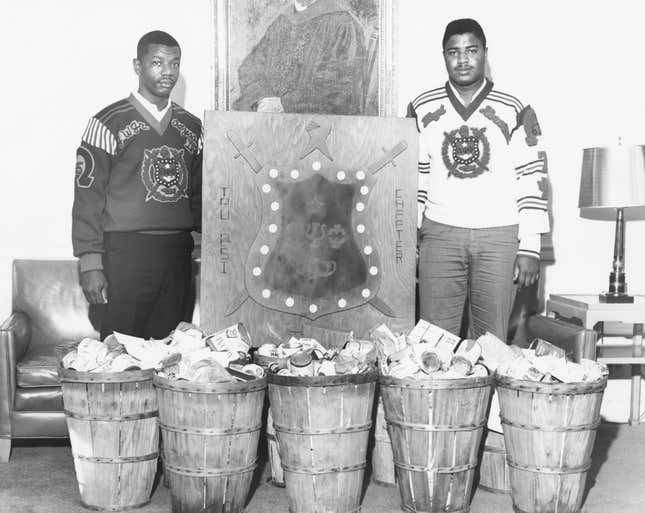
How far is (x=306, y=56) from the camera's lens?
15.5 feet

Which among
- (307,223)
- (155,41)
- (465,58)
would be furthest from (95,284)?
(465,58)

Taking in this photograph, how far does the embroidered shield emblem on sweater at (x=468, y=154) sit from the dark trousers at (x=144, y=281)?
1.22 m

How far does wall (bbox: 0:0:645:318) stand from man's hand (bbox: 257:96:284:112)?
30 centimetres

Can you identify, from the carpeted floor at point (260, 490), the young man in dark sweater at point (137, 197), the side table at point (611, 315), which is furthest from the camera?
the side table at point (611, 315)

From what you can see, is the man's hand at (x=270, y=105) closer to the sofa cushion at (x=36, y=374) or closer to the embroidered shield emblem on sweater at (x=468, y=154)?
the embroidered shield emblem on sweater at (x=468, y=154)

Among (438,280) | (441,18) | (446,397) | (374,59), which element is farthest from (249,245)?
(441,18)

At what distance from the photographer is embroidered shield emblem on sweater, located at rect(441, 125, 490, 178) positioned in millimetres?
3891

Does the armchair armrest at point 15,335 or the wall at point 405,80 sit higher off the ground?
the wall at point 405,80

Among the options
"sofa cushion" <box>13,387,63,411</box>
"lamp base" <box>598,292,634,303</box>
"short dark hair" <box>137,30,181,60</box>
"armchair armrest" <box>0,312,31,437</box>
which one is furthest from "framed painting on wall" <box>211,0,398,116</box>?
"sofa cushion" <box>13,387,63,411</box>

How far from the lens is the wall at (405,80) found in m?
4.62

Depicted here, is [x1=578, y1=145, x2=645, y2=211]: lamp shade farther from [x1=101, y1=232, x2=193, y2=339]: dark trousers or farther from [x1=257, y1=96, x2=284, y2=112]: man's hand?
[x1=101, y1=232, x2=193, y2=339]: dark trousers

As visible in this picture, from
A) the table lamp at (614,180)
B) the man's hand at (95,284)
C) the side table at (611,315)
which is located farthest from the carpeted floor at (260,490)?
the table lamp at (614,180)

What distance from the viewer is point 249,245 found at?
12.5 ft

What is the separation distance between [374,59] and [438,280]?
1406 millimetres
